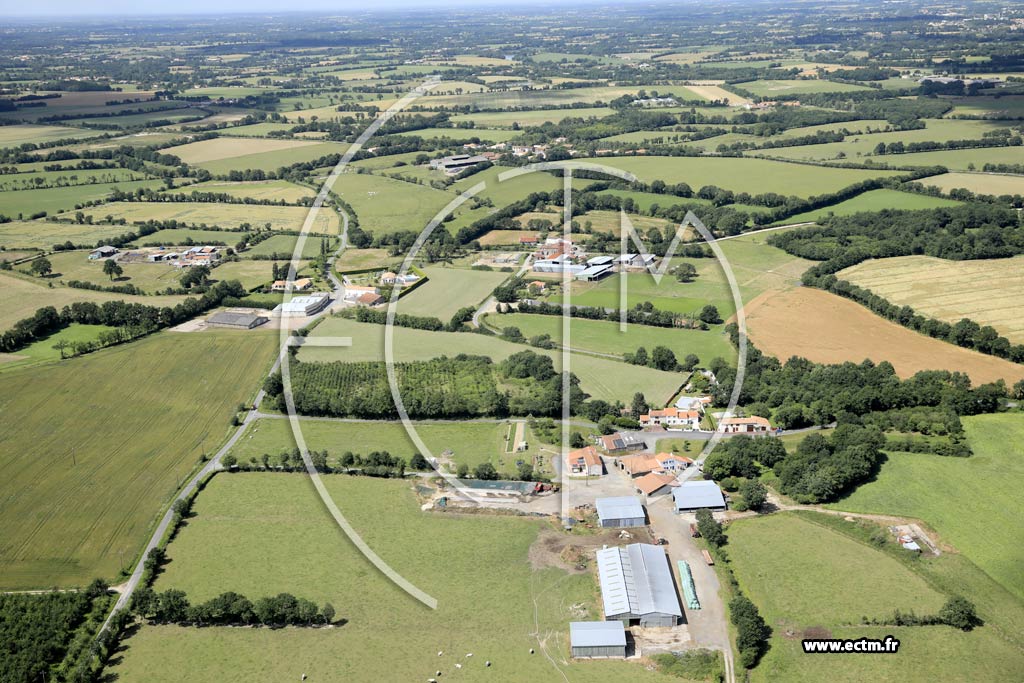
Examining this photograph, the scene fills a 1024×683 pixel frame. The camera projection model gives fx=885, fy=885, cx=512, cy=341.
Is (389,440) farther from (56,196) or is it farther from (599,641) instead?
(56,196)

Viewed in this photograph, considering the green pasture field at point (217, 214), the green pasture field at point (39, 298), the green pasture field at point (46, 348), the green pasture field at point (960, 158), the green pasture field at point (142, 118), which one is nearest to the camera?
the green pasture field at point (46, 348)

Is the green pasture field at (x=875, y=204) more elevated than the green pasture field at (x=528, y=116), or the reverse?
the green pasture field at (x=528, y=116)

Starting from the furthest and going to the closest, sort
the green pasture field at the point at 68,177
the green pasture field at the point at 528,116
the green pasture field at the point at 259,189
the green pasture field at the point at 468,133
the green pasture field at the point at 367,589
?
1. the green pasture field at the point at 528,116
2. the green pasture field at the point at 468,133
3. the green pasture field at the point at 68,177
4. the green pasture field at the point at 259,189
5. the green pasture field at the point at 367,589

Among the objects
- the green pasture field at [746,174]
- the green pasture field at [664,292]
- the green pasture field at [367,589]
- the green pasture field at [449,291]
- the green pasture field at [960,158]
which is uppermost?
the green pasture field at [960,158]

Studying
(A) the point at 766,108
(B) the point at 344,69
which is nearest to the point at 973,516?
(A) the point at 766,108

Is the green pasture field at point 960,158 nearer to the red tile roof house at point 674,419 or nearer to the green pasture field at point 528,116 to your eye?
the green pasture field at point 528,116

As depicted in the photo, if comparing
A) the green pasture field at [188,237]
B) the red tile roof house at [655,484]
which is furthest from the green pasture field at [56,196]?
the red tile roof house at [655,484]

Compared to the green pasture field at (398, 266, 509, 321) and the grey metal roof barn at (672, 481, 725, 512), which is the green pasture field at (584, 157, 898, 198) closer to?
the green pasture field at (398, 266, 509, 321)
